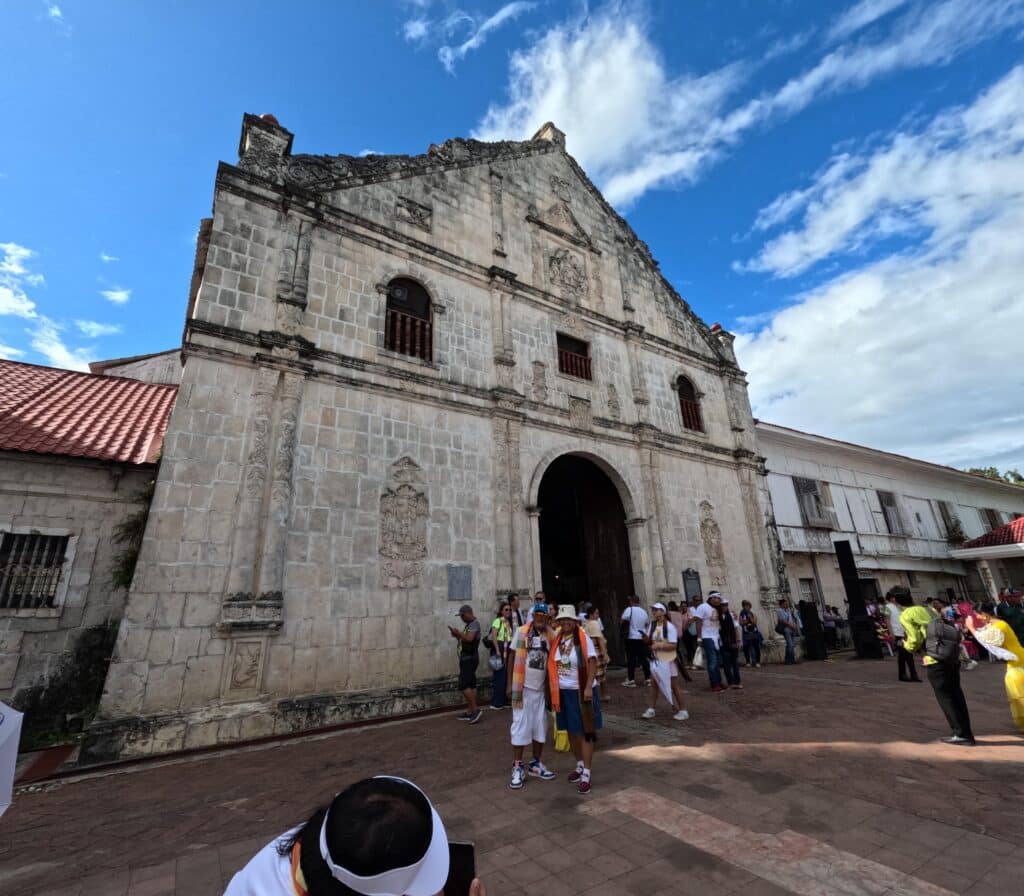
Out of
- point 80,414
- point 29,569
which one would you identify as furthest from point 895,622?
point 80,414

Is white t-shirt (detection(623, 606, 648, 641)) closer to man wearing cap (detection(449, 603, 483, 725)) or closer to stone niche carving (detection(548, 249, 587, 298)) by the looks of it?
man wearing cap (detection(449, 603, 483, 725))

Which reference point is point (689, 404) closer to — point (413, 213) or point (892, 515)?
point (413, 213)

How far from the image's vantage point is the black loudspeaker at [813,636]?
1301 cm

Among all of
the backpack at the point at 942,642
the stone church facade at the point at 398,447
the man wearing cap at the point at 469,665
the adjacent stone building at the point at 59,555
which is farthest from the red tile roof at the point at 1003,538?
the adjacent stone building at the point at 59,555

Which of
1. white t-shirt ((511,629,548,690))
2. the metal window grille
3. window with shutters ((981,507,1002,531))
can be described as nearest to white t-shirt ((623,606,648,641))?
white t-shirt ((511,629,548,690))

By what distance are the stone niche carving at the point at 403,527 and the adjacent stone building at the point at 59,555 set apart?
11.8 feet

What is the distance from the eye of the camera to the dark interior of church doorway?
1214 centimetres

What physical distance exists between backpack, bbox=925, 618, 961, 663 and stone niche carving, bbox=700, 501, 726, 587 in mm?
7167

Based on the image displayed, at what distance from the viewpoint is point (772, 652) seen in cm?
1248

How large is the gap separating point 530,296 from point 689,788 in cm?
1026

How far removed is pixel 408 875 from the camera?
3.43 ft

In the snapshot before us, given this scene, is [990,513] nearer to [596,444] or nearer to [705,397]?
[705,397]

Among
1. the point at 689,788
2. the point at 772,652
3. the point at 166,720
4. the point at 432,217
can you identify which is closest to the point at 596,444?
the point at 432,217

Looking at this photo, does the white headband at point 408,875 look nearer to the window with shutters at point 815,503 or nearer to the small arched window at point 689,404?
the small arched window at point 689,404
